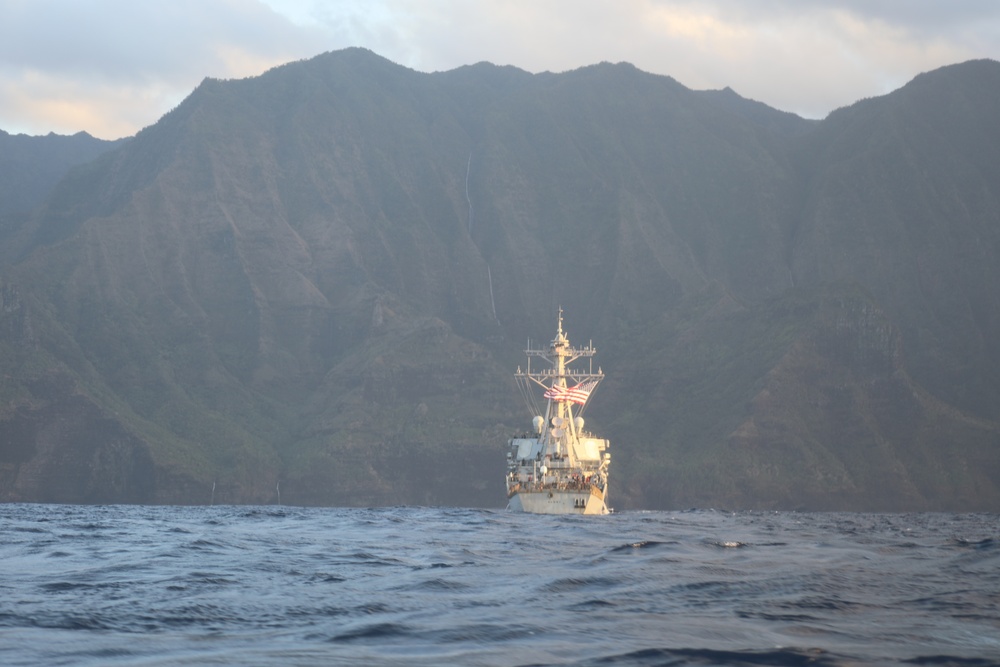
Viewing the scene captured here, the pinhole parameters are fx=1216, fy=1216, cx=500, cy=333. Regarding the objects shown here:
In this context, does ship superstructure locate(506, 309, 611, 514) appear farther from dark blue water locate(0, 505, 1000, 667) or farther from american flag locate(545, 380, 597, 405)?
dark blue water locate(0, 505, 1000, 667)

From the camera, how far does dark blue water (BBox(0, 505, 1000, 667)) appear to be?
26.8 m

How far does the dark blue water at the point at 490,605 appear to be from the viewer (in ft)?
88.0

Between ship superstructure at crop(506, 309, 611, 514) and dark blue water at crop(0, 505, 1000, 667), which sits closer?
dark blue water at crop(0, 505, 1000, 667)

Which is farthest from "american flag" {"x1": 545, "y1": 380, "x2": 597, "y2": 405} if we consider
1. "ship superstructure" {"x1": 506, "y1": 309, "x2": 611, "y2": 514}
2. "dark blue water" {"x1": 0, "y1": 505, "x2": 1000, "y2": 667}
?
"dark blue water" {"x1": 0, "y1": 505, "x2": 1000, "y2": 667}

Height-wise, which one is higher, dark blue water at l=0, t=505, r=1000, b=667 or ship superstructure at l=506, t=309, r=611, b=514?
ship superstructure at l=506, t=309, r=611, b=514

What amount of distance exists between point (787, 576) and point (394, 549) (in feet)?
70.4

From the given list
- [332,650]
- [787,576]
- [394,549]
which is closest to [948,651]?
[332,650]

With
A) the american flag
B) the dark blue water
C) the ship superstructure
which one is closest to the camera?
the dark blue water

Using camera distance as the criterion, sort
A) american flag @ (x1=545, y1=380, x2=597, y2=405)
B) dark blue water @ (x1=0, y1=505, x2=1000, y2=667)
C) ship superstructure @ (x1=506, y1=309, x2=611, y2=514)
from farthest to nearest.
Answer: ship superstructure @ (x1=506, y1=309, x2=611, y2=514) → american flag @ (x1=545, y1=380, x2=597, y2=405) → dark blue water @ (x1=0, y1=505, x2=1000, y2=667)

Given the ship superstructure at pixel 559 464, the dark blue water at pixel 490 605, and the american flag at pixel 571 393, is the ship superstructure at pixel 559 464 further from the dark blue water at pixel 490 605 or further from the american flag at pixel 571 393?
the dark blue water at pixel 490 605

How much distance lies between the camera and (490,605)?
34969 mm

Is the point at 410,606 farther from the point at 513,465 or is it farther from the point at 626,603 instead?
the point at 513,465

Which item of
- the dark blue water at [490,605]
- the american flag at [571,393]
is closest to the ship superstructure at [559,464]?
the american flag at [571,393]

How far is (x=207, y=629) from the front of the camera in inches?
1179
